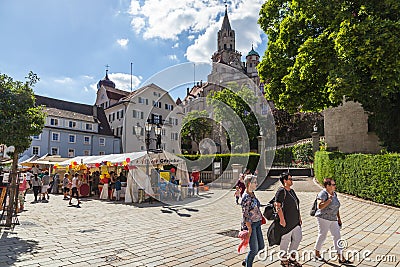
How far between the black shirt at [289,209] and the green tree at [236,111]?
35.7 meters

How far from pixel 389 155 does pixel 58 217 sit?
1316cm

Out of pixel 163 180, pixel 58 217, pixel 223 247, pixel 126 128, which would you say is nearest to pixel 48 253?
pixel 223 247

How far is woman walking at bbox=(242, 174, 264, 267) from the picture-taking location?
498 centimetres

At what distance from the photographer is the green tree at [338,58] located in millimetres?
13016

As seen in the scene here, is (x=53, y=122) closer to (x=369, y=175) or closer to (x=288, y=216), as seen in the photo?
(x=369, y=175)

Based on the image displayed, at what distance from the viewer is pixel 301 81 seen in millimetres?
16172

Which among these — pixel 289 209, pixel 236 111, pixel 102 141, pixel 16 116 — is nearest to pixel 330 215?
pixel 289 209

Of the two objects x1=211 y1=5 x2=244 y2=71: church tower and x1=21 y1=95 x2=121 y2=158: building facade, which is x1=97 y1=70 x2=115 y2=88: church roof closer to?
x1=21 y1=95 x2=121 y2=158: building facade

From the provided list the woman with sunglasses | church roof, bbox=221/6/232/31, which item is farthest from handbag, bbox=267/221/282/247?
church roof, bbox=221/6/232/31

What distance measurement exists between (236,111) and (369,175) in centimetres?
3297

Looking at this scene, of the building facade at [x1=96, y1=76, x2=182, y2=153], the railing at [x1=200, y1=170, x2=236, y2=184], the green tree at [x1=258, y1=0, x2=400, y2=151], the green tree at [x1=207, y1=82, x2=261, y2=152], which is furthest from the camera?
the green tree at [x1=207, y1=82, x2=261, y2=152]

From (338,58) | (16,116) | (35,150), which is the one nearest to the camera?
(16,116)

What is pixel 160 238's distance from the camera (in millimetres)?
7840

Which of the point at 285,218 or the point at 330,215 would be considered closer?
the point at 285,218
